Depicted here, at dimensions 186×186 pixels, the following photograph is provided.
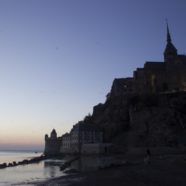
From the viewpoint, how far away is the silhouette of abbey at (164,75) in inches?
3287

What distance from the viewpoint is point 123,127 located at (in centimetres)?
7981

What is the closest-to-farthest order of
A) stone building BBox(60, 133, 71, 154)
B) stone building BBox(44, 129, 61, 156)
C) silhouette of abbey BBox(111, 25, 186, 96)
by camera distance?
1. silhouette of abbey BBox(111, 25, 186, 96)
2. stone building BBox(60, 133, 71, 154)
3. stone building BBox(44, 129, 61, 156)

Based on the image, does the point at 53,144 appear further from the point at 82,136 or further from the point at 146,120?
the point at 146,120

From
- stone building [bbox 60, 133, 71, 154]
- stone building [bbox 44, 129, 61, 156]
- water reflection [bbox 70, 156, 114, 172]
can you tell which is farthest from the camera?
stone building [bbox 44, 129, 61, 156]

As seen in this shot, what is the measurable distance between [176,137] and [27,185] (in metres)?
40.8

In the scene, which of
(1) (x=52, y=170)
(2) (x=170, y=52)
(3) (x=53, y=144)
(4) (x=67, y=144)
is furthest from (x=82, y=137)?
(1) (x=52, y=170)

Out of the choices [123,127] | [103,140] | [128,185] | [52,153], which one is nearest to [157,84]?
[123,127]

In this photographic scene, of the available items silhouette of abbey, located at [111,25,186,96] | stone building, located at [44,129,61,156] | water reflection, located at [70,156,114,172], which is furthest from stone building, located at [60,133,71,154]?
water reflection, located at [70,156,114,172]

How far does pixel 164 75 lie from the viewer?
3364 inches

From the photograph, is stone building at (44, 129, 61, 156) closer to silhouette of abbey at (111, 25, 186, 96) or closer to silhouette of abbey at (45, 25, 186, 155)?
silhouette of abbey at (45, 25, 186, 155)

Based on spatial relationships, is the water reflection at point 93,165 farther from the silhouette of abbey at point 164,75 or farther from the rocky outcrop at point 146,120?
the silhouette of abbey at point 164,75

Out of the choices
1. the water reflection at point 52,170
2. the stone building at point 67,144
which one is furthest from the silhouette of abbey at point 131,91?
the water reflection at point 52,170

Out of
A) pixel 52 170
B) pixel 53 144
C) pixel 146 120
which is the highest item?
pixel 146 120

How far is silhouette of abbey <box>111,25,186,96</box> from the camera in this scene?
274 ft
